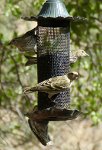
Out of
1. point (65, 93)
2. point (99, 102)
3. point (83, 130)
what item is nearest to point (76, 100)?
point (99, 102)

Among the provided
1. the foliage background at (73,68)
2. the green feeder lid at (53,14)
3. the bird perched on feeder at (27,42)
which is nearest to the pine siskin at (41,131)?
the bird perched on feeder at (27,42)

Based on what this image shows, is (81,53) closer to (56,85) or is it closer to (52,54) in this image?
(52,54)

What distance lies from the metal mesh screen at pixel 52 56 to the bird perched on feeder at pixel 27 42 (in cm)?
4

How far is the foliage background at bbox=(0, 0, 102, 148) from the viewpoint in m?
6.66

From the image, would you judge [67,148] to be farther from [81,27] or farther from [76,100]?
[81,27]

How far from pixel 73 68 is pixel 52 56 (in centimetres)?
300

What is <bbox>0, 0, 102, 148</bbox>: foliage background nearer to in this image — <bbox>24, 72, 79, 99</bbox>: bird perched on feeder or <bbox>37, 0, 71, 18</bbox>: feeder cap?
<bbox>37, 0, 71, 18</bbox>: feeder cap

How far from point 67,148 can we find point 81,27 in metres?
2.16

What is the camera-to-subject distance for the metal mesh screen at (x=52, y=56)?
12.7 ft

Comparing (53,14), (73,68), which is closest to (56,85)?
(53,14)

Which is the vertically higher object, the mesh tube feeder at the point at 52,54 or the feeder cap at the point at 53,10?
the feeder cap at the point at 53,10

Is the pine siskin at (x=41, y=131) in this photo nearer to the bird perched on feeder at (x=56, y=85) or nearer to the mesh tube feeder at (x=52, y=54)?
the mesh tube feeder at (x=52, y=54)

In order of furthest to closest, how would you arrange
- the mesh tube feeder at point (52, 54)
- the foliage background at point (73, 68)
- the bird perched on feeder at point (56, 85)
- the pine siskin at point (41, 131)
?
1. the foliage background at point (73, 68)
2. the mesh tube feeder at point (52, 54)
3. the pine siskin at point (41, 131)
4. the bird perched on feeder at point (56, 85)

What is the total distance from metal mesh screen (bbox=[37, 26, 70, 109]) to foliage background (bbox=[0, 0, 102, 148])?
224 cm
